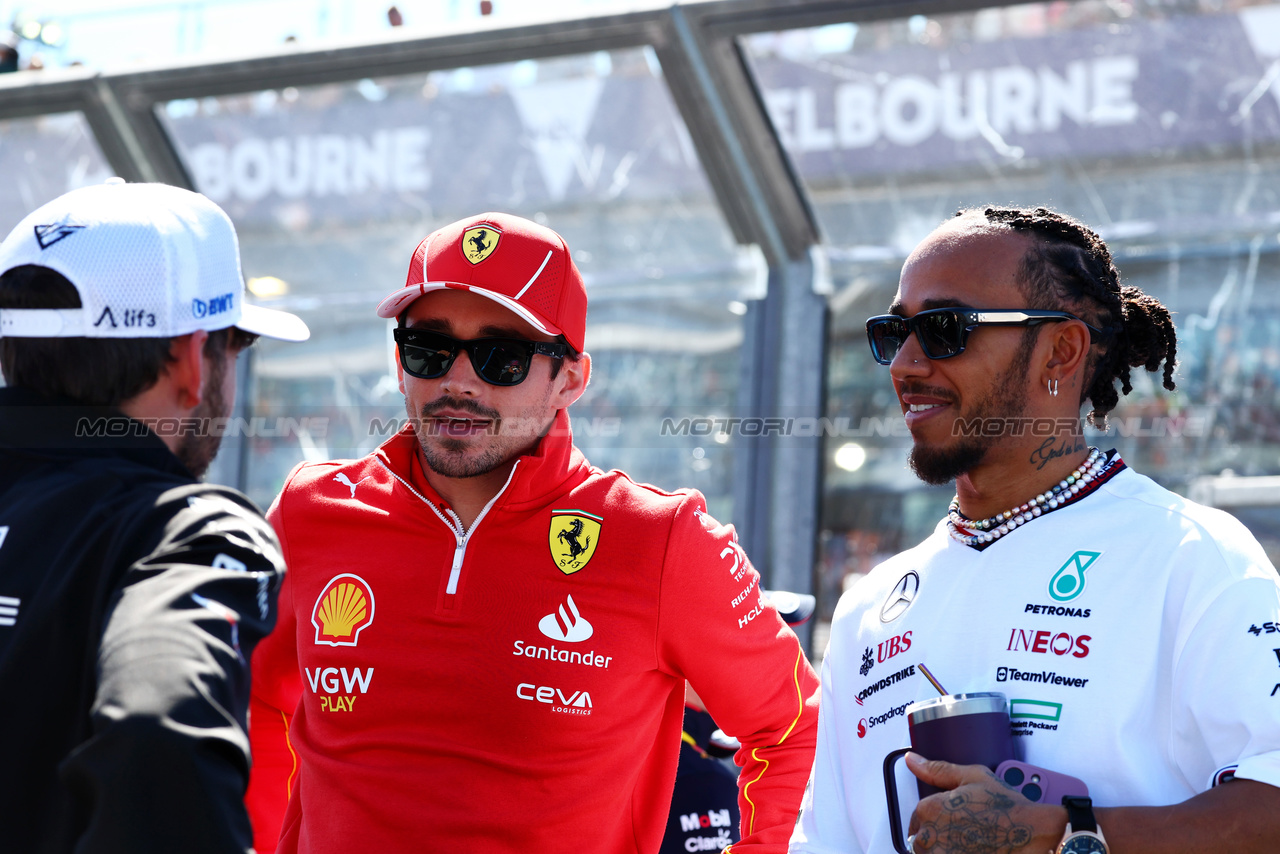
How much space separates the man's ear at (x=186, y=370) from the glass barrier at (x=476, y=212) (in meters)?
3.31

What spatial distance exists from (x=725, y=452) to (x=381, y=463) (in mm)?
2355

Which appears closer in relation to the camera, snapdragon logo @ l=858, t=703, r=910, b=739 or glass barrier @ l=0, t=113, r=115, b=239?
snapdragon logo @ l=858, t=703, r=910, b=739

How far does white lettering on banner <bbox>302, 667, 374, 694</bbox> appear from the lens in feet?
7.66

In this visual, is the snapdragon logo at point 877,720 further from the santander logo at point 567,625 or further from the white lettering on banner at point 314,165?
the white lettering on banner at point 314,165

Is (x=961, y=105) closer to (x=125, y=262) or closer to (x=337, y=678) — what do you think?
(x=337, y=678)

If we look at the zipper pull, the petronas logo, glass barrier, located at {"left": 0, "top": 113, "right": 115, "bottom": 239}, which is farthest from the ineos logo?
glass barrier, located at {"left": 0, "top": 113, "right": 115, "bottom": 239}

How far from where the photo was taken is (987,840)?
168 centimetres

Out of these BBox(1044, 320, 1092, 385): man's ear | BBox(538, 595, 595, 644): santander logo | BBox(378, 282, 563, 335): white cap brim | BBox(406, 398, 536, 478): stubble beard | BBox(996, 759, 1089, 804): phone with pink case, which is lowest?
BBox(996, 759, 1089, 804): phone with pink case

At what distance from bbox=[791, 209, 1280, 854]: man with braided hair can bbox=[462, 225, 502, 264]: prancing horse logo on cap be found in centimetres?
82

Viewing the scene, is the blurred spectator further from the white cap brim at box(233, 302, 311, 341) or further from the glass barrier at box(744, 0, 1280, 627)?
the white cap brim at box(233, 302, 311, 341)

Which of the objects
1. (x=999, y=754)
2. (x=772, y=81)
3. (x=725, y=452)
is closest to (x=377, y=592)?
(x=999, y=754)

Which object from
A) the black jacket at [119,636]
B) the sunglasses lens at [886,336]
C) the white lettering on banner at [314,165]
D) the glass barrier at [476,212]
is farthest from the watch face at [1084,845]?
the white lettering on banner at [314,165]

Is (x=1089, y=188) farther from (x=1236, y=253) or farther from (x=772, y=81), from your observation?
(x=772, y=81)

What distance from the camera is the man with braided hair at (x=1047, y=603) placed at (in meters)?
1.67
